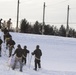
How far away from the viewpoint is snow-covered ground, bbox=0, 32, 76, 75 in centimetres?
2415

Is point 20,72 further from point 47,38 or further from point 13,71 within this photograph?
point 47,38

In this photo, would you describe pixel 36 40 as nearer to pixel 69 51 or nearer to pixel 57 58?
pixel 69 51

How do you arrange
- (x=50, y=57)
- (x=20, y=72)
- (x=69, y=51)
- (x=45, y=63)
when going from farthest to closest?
1. (x=69, y=51)
2. (x=50, y=57)
3. (x=45, y=63)
4. (x=20, y=72)

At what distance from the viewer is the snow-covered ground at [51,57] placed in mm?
24147

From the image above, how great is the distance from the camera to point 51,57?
3369 cm

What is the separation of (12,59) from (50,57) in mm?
9903

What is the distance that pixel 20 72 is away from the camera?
2264cm

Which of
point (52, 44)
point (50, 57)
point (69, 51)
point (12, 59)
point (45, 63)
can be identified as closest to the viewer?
point (12, 59)

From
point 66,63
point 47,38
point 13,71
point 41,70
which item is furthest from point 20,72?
point 47,38

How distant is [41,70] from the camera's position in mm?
25016

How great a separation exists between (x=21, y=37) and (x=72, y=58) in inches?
434

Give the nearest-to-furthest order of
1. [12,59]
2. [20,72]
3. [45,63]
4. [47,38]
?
[20,72] < [12,59] < [45,63] < [47,38]

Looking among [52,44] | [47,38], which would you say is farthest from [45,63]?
[47,38]

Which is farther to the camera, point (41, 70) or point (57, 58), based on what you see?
point (57, 58)
